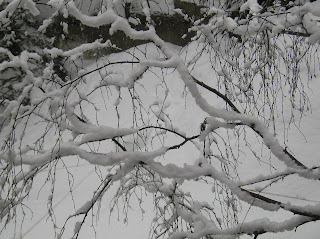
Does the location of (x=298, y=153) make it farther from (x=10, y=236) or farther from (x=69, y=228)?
(x=10, y=236)

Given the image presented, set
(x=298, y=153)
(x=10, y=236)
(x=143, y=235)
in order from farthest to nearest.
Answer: (x=10, y=236), (x=298, y=153), (x=143, y=235)

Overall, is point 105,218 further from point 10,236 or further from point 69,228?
point 10,236

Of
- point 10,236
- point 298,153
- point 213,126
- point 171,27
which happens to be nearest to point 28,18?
point 171,27

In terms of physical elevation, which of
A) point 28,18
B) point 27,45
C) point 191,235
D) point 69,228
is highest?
point 28,18

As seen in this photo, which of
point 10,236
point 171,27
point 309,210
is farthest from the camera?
point 171,27

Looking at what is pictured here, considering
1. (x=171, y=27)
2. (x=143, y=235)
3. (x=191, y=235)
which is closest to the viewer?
(x=191, y=235)

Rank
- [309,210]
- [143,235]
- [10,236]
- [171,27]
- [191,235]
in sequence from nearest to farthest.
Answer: [309,210] → [191,235] → [143,235] → [10,236] → [171,27]

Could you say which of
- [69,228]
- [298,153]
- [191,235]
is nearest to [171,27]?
[298,153]

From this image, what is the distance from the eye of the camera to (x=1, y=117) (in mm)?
1532

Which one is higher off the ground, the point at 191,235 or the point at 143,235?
the point at 143,235

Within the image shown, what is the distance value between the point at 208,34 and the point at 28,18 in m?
6.21

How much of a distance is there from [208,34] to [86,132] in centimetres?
80

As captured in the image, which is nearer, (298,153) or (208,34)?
(208,34)

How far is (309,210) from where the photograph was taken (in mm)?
1372
